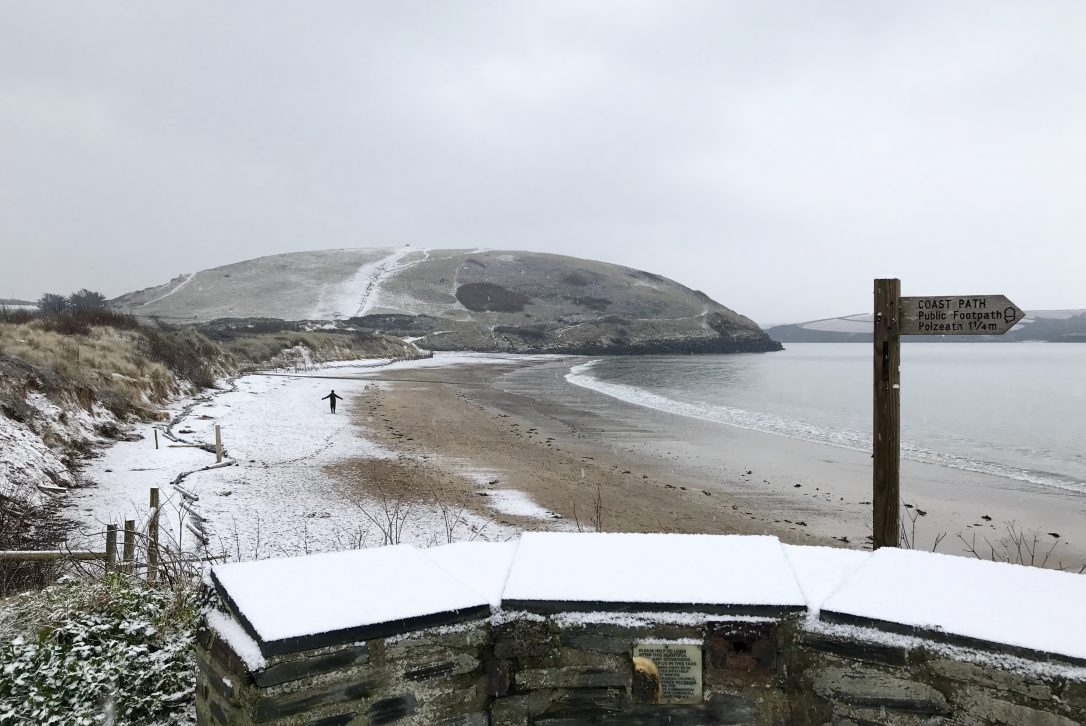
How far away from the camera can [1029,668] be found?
2.20 metres

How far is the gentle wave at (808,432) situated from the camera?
567 inches

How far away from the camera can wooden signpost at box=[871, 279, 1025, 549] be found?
157 inches

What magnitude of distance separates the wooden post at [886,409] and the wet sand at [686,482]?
3.15 meters

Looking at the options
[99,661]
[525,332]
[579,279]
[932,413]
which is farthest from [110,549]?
[579,279]

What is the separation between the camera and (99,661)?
3.37 meters

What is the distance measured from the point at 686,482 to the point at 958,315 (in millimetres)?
9558

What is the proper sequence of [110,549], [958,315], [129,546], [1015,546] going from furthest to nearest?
[1015,546]
[129,546]
[110,549]
[958,315]

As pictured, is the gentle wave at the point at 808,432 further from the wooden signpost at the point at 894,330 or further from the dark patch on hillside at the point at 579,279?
the dark patch on hillside at the point at 579,279

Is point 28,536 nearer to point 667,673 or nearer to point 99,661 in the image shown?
point 99,661

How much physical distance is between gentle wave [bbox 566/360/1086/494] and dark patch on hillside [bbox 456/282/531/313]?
61665mm

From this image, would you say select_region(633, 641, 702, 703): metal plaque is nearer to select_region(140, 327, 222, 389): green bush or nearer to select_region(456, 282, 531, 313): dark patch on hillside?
select_region(140, 327, 222, 389): green bush

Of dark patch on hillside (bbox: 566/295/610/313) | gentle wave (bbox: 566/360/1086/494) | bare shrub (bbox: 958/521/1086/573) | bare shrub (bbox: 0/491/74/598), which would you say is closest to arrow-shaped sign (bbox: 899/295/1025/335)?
bare shrub (bbox: 958/521/1086/573)

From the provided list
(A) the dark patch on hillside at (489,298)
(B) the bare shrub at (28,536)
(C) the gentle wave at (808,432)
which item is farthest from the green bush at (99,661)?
(A) the dark patch on hillside at (489,298)

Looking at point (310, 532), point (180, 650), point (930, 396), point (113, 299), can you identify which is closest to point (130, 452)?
point (310, 532)
